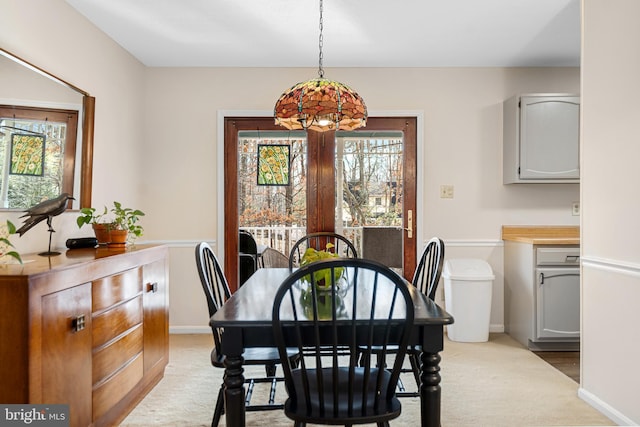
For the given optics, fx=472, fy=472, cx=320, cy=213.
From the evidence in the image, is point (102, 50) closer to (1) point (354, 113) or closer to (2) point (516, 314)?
(1) point (354, 113)

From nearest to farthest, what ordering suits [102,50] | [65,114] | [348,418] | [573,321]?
1. [348,418]
2. [65,114]
3. [102,50]
4. [573,321]

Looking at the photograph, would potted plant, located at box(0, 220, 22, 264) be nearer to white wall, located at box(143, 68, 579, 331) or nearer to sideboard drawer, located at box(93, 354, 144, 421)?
sideboard drawer, located at box(93, 354, 144, 421)

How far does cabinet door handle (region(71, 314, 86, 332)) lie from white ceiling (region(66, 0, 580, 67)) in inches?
79.6

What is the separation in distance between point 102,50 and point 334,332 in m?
2.98

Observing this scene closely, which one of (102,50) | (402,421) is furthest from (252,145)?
(402,421)

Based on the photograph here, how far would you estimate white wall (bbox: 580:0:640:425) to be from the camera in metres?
2.33

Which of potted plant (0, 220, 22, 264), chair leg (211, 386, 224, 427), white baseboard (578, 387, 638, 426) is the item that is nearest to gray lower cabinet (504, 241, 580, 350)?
white baseboard (578, 387, 638, 426)

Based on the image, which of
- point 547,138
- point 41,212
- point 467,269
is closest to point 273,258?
point 467,269

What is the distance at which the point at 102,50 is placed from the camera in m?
3.50

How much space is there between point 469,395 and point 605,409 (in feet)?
2.34

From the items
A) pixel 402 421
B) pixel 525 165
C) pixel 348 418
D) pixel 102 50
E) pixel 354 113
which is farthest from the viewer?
pixel 525 165

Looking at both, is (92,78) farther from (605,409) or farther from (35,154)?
(605,409)

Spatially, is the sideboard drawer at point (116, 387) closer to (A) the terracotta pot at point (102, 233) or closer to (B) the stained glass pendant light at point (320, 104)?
(A) the terracotta pot at point (102, 233)

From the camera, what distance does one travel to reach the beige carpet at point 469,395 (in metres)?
2.53
